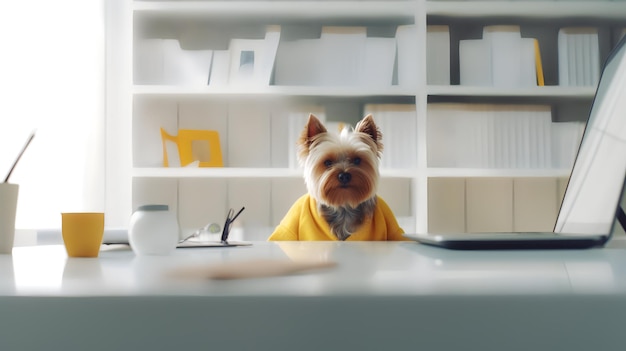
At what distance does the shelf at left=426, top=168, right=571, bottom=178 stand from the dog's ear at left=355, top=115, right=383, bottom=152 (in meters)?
0.27

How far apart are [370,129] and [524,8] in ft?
3.04

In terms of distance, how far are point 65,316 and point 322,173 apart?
6.65 feet

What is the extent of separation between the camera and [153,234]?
76cm

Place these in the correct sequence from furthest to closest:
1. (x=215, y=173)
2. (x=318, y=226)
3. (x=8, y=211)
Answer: (x=215, y=173) < (x=318, y=226) < (x=8, y=211)

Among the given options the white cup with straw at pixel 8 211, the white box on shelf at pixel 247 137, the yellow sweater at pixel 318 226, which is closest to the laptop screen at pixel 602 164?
the white cup with straw at pixel 8 211

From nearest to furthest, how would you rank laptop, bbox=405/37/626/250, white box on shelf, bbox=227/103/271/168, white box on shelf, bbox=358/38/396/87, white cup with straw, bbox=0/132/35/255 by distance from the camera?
laptop, bbox=405/37/626/250 → white cup with straw, bbox=0/132/35/255 → white box on shelf, bbox=358/38/396/87 → white box on shelf, bbox=227/103/271/168

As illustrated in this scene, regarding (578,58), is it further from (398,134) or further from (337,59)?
(337,59)

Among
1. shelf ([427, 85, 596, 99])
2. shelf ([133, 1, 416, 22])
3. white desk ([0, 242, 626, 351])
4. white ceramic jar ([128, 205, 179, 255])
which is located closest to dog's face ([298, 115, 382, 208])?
shelf ([427, 85, 596, 99])

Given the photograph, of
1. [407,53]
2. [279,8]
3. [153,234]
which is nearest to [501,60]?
[407,53]

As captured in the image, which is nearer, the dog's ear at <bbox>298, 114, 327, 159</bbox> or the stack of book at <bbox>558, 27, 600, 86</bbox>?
the dog's ear at <bbox>298, 114, 327, 159</bbox>

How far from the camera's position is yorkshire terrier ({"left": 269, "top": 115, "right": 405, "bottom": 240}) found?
228 centimetres

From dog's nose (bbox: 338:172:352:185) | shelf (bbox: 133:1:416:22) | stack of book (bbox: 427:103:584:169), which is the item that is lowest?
dog's nose (bbox: 338:172:352:185)

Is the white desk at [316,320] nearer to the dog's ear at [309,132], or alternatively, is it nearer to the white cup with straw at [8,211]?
the white cup with straw at [8,211]

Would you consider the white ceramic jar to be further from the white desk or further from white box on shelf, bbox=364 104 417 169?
white box on shelf, bbox=364 104 417 169
